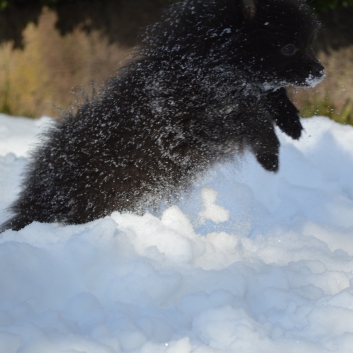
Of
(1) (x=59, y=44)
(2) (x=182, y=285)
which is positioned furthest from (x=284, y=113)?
(1) (x=59, y=44)

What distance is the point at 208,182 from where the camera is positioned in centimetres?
257

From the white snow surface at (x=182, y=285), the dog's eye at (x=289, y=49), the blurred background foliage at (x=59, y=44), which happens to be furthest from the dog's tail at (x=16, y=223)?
the blurred background foliage at (x=59, y=44)

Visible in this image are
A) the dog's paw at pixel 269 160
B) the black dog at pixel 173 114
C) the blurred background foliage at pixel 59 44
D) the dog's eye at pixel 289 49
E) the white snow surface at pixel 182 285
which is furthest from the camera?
the blurred background foliage at pixel 59 44

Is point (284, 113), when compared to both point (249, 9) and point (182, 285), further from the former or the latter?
point (182, 285)

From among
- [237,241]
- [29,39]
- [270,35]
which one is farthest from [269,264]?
[29,39]

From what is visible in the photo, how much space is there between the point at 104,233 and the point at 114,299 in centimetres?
30

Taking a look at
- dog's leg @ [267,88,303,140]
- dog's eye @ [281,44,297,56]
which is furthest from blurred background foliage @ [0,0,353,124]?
dog's eye @ [281,44,297,56]

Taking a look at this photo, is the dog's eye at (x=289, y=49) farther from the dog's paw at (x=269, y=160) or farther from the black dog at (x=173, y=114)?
the dog's paw at (x=269, y=160)

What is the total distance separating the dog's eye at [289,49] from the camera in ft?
8.07

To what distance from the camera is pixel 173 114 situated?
2373 millimetres

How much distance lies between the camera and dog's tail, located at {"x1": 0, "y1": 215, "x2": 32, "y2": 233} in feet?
7.70

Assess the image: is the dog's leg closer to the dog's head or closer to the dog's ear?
the dog's head

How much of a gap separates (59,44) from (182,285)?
144 inches

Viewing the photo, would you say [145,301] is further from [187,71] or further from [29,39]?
[29,39]
